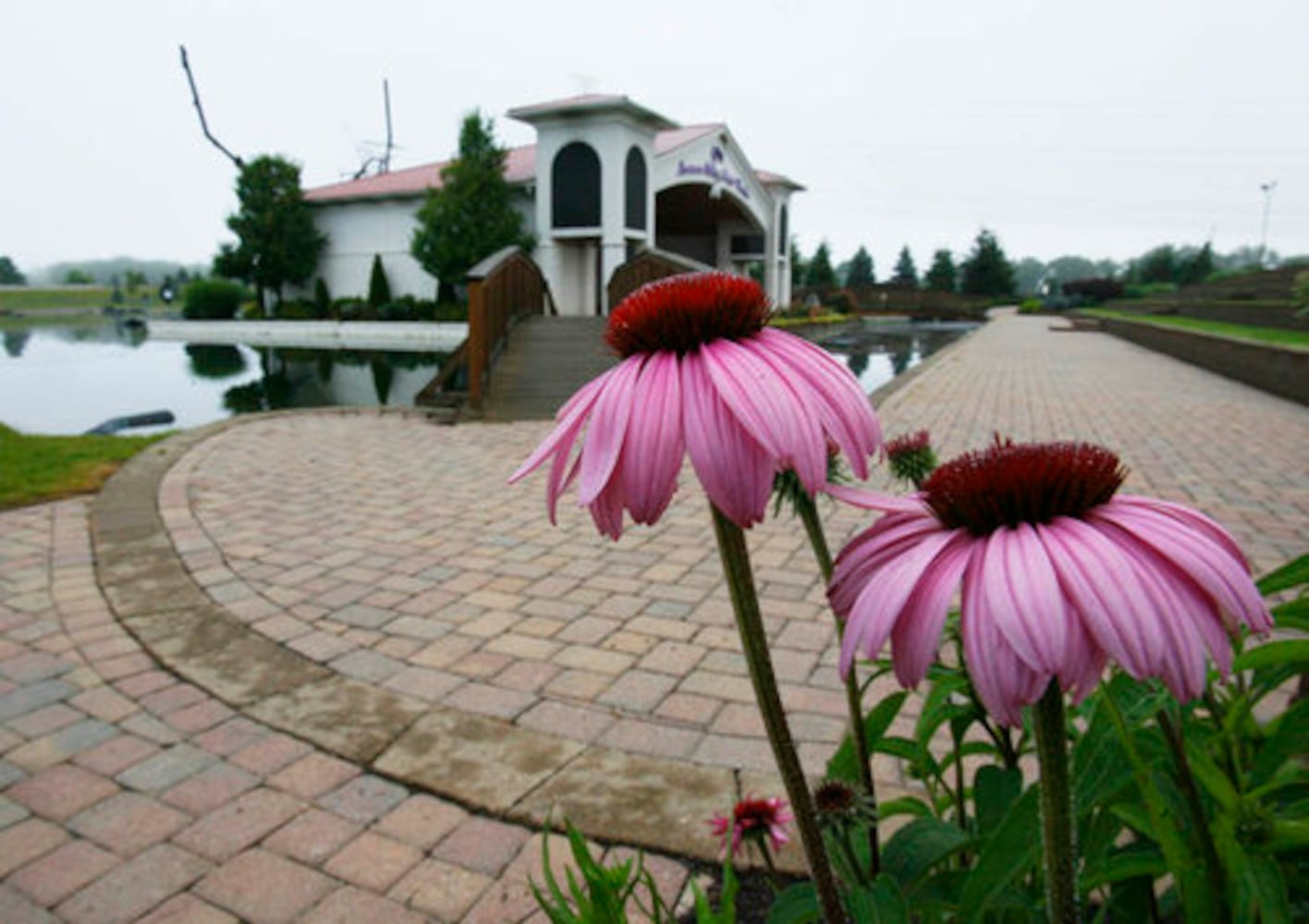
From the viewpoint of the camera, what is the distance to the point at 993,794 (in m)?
1.11

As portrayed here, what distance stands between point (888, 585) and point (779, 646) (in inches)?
106

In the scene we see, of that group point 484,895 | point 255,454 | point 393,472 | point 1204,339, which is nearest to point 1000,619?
point 484,895

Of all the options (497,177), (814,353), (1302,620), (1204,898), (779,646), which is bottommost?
(779,646)

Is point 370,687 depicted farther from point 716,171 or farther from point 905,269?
point 905,269

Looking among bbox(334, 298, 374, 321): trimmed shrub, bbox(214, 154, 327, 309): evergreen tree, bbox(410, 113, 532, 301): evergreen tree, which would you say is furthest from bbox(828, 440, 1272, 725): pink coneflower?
bbox(214, 154, 327, 309): evergreen tree

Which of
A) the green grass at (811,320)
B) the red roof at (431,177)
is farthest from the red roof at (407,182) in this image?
the green grass at (811,320)

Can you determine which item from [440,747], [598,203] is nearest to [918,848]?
[440,747]

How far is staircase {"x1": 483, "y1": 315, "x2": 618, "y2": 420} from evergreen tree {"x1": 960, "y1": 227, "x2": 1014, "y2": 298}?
190 feet

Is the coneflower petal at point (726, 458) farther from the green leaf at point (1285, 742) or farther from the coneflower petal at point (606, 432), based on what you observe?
the green leaf at point (1285, 742)

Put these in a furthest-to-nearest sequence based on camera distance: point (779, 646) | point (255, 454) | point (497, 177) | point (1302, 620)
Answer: point (497, 177)
point (255, 454)
point (779, 646)
point (1302, 620)

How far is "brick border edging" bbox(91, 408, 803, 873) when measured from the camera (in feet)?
6.96

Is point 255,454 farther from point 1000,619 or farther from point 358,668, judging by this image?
point 1000,619

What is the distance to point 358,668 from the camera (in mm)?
3055

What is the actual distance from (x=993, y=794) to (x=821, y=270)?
5780 centimetres
